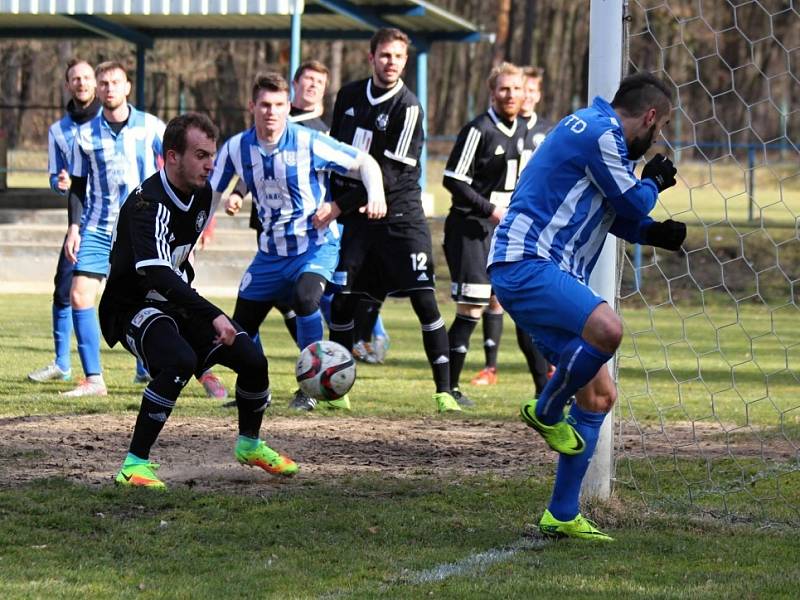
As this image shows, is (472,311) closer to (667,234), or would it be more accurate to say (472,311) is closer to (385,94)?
(385,94)

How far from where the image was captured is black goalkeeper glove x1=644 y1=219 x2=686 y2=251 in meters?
5.23

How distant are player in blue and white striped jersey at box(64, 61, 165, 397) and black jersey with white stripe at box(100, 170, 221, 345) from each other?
2817mm

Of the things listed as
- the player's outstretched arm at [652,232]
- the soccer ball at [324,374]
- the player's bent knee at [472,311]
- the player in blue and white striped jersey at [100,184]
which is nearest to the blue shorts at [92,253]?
the player in blue and white striped jersey at [100,184]

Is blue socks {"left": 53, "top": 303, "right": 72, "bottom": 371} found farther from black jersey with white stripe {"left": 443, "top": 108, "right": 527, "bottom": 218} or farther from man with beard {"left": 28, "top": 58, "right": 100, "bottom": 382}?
black jersey with white stripe {"left": 443, "top": 108, "right": 527, "bottom": 218}

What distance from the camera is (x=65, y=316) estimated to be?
9.79 meters

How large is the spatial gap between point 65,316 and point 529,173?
5378 millimetres

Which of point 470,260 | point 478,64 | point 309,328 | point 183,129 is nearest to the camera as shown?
point 183,129

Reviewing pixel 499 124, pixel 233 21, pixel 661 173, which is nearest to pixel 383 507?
pixel 661 173

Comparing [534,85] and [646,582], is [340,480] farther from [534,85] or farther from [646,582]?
[534,85]

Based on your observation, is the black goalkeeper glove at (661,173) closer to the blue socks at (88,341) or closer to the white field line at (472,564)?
the white field line at (472,564)

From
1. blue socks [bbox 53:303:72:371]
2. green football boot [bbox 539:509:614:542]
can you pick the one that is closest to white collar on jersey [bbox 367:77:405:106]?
blue socks [bbox 53:303:72:371]

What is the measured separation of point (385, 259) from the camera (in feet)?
29.3

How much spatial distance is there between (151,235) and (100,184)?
11.0 feet

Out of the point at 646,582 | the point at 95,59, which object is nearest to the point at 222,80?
the point at 95,59
